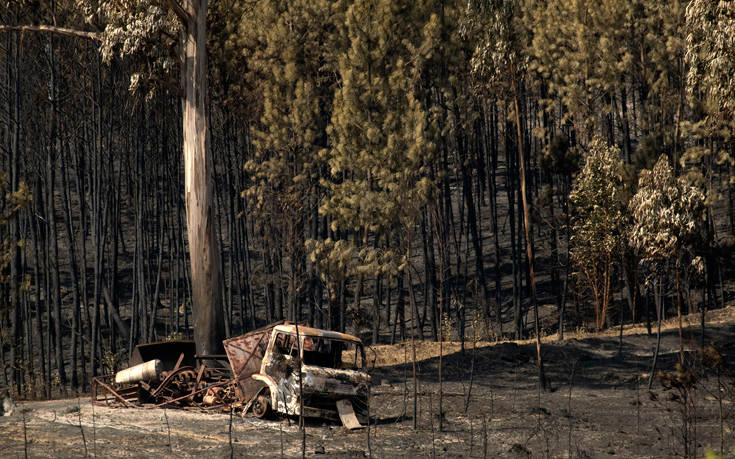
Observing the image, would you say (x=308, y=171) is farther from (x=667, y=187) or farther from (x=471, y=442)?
(x=471, y=442)

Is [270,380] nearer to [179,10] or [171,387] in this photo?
[171,387]

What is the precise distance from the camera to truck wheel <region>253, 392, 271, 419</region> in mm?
13688

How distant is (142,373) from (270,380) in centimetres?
296

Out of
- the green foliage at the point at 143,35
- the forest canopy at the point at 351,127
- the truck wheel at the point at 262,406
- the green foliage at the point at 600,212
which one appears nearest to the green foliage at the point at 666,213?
the forest canopy at the point at 351,127

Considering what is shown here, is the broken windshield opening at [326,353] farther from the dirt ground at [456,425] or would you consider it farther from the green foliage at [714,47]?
the green foliage at [714,47]

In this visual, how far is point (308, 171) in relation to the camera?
26.8 m

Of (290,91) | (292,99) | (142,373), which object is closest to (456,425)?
(142,373)

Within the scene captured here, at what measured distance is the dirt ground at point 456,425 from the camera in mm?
11344

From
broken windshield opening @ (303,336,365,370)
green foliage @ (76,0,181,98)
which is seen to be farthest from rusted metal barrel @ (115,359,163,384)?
green foliage @ (76,0,181,98)

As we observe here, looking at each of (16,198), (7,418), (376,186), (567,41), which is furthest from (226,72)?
(7,418)

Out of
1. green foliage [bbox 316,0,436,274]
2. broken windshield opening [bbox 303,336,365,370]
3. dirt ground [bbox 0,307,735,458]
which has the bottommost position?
dirt ground [bbox 0,307,735,458]

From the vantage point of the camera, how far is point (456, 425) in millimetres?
13922

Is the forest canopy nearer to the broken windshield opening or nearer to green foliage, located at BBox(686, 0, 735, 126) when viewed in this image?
green foliage, located at BBox(686, 0, 735, 126)

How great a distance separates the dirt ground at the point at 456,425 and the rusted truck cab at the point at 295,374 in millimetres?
365
